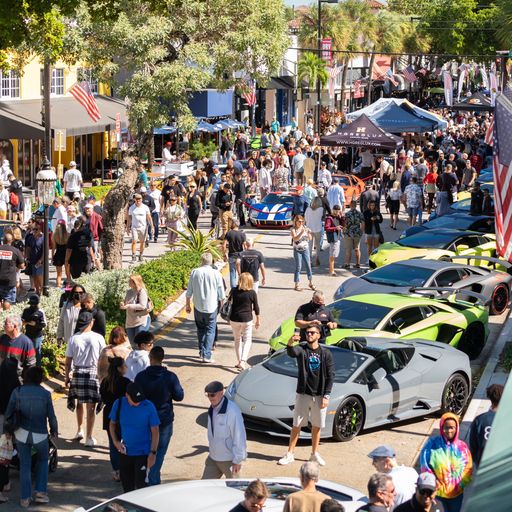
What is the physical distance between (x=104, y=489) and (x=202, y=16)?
44.0 ft

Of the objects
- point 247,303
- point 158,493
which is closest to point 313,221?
point 247,303

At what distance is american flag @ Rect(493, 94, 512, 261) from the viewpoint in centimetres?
1041

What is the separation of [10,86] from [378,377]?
28.4 m

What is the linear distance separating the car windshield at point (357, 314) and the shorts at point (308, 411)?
370cm

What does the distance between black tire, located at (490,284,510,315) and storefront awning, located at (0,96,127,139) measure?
19.1 metres

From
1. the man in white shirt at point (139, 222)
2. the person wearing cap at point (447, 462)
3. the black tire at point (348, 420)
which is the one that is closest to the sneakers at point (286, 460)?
the black tire at point (348, 420)

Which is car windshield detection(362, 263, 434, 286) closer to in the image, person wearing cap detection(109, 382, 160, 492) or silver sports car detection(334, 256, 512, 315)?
silver sports car detection(334, 256, 512, 315)

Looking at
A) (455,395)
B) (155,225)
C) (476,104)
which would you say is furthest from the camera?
(476,104)

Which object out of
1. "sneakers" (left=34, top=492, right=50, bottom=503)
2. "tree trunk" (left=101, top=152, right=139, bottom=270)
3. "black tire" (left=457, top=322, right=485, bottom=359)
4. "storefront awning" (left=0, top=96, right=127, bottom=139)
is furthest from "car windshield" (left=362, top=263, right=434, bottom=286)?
"storefront awning" (left=0, top=96, right=127, bottom=139)

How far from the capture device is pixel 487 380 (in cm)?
1429

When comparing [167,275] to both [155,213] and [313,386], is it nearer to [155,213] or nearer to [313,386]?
[155,213]

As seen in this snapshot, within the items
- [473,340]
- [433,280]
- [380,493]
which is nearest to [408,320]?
[473,340]

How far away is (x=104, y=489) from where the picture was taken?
10164 millimetres

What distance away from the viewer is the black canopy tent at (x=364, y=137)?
3497cm
